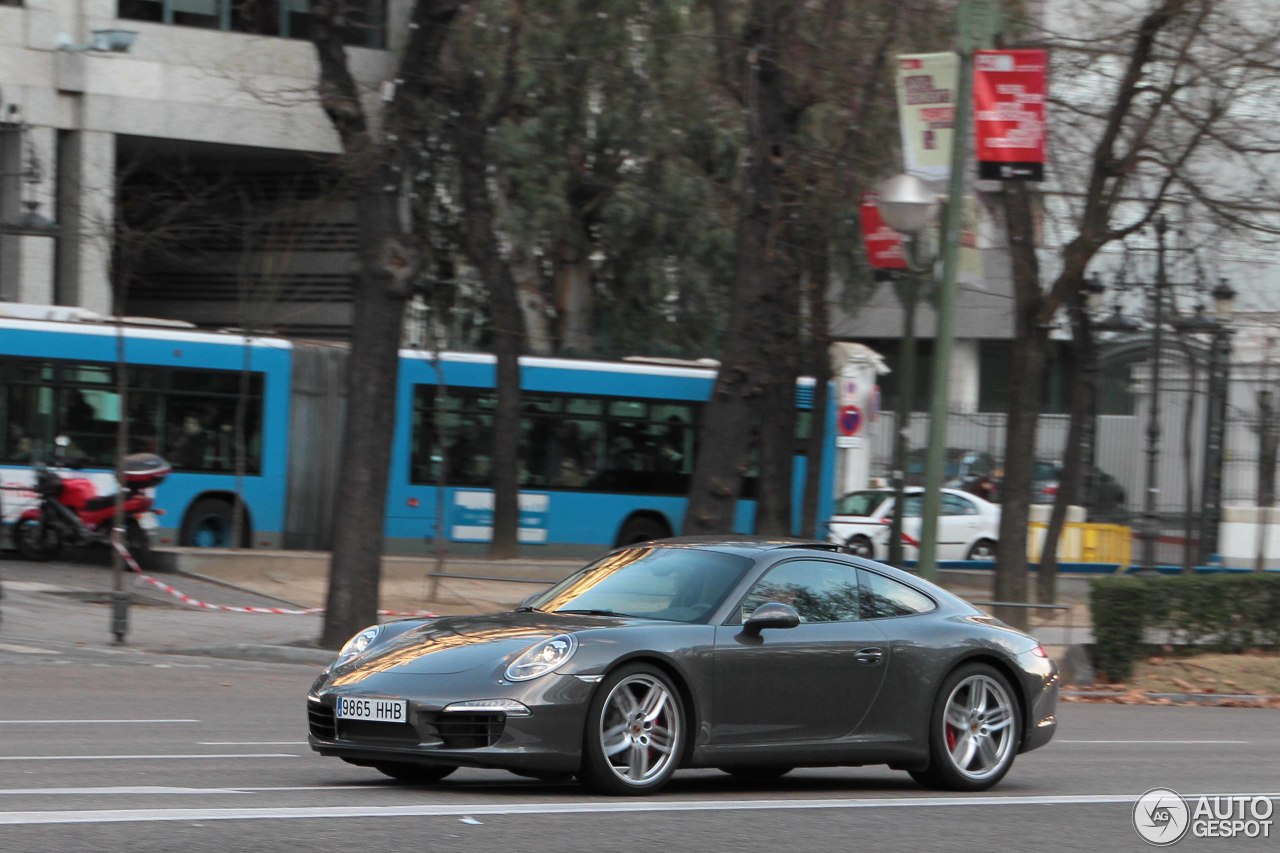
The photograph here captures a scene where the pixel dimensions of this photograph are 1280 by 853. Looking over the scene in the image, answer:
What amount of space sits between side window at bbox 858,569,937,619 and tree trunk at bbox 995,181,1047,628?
1353 centimetres

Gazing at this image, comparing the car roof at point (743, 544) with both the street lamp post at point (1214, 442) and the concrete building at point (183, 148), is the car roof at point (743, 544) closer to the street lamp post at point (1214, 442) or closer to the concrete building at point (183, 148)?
the concrete building at point (183, 148)

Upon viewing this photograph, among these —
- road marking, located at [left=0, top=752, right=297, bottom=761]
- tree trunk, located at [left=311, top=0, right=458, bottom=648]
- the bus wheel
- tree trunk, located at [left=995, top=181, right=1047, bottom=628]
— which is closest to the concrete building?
the bus wheel

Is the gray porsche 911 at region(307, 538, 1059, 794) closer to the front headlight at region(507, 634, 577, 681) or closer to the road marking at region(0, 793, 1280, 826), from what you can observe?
the front headlight at region(507, 634, 577, 681)

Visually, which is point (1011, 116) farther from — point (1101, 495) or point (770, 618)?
point (1101, 495)

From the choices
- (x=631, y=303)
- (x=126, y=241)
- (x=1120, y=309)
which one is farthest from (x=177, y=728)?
(x=631, y=303)

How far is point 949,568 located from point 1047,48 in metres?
12.8

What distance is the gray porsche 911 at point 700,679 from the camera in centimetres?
811

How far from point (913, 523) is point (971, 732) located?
24884mm

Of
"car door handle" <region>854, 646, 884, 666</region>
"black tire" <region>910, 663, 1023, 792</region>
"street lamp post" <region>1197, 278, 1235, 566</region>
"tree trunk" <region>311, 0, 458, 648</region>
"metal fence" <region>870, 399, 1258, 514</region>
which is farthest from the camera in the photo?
"metal fence" <region>870, 399, 1258, 514</region>

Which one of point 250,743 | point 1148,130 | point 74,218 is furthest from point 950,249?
point 74,218

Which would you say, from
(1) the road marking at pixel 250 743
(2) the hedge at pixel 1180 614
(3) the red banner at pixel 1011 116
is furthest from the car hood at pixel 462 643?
(2) the hedge at pixel 1180 614

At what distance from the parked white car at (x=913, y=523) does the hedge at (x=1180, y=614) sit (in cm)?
1248

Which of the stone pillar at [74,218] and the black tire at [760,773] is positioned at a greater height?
the stone pillar at [74,218]

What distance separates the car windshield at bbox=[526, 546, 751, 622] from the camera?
8.95m
